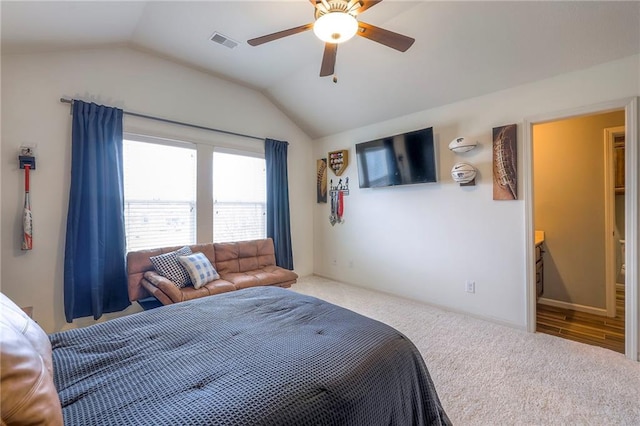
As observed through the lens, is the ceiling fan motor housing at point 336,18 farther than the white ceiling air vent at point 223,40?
No

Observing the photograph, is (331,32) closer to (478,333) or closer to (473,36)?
(473,36)

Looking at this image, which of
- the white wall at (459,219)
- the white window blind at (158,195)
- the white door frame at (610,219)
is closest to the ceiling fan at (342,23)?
the white wall at (459,219)

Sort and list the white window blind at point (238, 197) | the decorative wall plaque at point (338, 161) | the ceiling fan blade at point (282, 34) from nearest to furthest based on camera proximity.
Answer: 1. the ceiling fan blade at point (282, 34)
2. the white window blind at point (238, 197)
3. the decorative wall plaque at point (338, 161)

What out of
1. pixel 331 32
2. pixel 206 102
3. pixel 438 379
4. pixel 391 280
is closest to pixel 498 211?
pixel 391 280

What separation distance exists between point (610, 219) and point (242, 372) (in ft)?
14.2

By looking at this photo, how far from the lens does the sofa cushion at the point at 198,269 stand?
2992 millimetres

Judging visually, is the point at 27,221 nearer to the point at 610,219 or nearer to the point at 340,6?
the point at 340,6

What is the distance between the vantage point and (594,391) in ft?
6.25

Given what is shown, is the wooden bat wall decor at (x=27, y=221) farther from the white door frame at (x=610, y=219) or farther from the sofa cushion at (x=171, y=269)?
the white door frame at (x=610, y=219)

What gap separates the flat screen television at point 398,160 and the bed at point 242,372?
249 centimetres

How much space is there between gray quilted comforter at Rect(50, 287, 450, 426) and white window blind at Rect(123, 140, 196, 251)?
2074 mm

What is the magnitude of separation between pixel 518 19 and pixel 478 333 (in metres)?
2.91

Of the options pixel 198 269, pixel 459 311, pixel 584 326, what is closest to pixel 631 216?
pixel 584 326

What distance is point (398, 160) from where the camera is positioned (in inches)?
150
